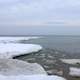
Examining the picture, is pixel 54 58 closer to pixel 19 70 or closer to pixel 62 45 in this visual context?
pixel 19 70

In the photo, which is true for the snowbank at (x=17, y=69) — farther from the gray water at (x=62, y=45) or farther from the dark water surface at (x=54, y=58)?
the gray water at (x=62, y=45)

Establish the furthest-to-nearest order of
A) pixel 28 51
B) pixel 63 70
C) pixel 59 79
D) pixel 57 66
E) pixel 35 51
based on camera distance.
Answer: pixel 35 51 → pixel 28 51 → pixel 57 66 → pixel 63 70 → pixel 59 79

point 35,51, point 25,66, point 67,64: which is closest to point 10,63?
point 25,66

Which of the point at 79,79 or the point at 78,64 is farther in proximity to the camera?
the point at 78,64

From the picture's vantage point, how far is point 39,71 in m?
8.17

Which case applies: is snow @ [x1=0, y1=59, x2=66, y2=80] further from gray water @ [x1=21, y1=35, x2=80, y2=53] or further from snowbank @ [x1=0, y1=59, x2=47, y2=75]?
gray water @ [x1=21, y1=35, x2=80, y2=53]

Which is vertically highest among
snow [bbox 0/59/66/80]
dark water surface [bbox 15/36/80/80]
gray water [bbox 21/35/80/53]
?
snow [bbox 0/59/66/80]

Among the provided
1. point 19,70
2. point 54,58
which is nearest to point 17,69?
point 19,70

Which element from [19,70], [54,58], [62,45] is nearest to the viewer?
[19,70]

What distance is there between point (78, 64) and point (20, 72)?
392 cm

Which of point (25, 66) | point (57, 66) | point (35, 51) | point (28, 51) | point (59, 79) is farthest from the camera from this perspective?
point (35, 51)

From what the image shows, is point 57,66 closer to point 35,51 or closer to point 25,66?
point 25,66

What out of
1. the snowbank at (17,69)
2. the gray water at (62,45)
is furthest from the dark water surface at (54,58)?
the snowbank at (17,69)

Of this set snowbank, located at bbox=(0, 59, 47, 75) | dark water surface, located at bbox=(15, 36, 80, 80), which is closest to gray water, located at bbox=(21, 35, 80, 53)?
dark water surface, located at bbox=(15, 36, 80, 80)
